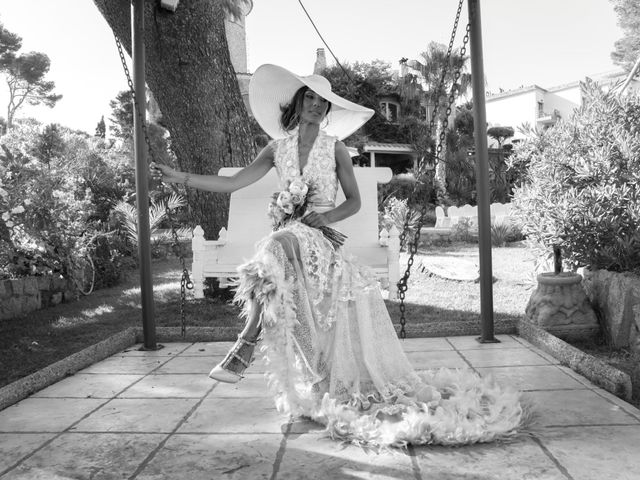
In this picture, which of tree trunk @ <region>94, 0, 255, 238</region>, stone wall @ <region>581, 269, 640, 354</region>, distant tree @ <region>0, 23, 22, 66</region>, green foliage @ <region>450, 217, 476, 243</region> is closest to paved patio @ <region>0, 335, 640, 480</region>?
stone wall @ <region>581, 269, 640, 354</region>

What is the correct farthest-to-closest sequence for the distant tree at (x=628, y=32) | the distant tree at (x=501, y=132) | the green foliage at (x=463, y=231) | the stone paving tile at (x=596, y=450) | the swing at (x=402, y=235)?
the distant tree at (x=501, y=132) < the distant tree at (x=628, y=32) < the green foliage at (x=463, y=231) < the swing at (x=402, y=235) < the stone paving tile at (x=596, y=450)

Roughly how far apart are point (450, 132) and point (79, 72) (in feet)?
51.3

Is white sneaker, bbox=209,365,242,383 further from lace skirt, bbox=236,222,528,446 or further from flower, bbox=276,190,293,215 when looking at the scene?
flower, bbox=276,190,293,215

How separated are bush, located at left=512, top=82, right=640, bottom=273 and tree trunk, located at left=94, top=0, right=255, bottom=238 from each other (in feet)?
9.97

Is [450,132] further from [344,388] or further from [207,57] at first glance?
[344,388]

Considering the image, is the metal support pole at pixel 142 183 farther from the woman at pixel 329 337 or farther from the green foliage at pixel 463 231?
the green foliage at pixel 463 231

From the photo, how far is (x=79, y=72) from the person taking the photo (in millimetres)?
19828

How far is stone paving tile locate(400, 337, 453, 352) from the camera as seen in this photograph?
14.6 ft

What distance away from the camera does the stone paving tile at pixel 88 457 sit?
2293 mm

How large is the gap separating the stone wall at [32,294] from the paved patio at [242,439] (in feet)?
9.76

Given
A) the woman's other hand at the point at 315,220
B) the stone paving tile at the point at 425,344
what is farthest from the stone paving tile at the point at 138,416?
the stone paving tile at the point at 425,344

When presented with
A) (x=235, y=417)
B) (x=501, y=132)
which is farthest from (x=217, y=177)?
(x=501, y=132)

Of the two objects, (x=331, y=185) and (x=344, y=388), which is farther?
(x=331, y=185)

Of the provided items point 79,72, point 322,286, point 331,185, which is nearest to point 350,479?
point 322,286
